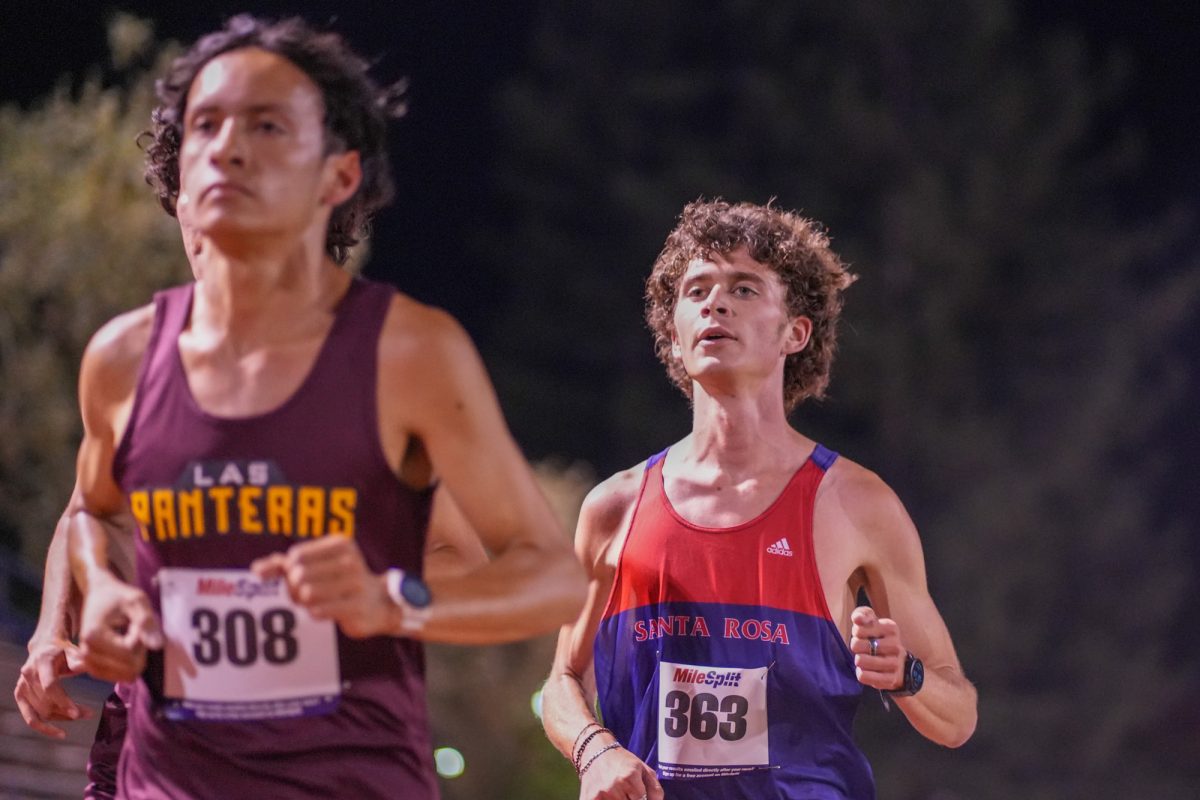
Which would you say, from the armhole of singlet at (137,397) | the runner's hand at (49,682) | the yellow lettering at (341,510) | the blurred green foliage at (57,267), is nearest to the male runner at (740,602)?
the runner's hand at (49,682)

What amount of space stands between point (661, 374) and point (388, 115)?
19.6 metres

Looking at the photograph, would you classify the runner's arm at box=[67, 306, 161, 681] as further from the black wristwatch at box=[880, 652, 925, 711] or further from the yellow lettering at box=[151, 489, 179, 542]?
the black wristwatch at box=[880, 652, 925, 711]

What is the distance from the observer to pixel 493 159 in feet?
79.5

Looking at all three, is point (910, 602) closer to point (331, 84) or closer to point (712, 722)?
point (712, 722)

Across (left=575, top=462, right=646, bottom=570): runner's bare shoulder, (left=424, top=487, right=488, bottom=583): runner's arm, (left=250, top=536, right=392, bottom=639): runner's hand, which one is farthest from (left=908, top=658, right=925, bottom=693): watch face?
(left=250, top=536, right=392, bottom=639): runner's hand

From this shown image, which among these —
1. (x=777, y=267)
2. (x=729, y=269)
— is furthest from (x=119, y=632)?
(x=777, y=267)

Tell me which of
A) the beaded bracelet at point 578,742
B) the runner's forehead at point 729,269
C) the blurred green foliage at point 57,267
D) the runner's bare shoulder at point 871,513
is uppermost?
the blurred green foliage at point 57,267

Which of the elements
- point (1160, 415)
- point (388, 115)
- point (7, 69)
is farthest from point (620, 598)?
point (1160, 415)

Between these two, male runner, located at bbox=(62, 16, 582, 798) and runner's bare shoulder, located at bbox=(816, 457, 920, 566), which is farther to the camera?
runner's bare shoulder, located at bbox=(816, 457, 920, 566)

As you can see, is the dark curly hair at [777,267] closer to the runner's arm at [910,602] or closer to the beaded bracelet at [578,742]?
the runner's arm at [910,602]

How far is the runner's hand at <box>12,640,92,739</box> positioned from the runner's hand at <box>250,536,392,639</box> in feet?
2.89

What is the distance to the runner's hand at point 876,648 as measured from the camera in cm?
385

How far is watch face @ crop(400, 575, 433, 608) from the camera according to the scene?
9.14 feet

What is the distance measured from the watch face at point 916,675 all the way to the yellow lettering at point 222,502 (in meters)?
1.86
